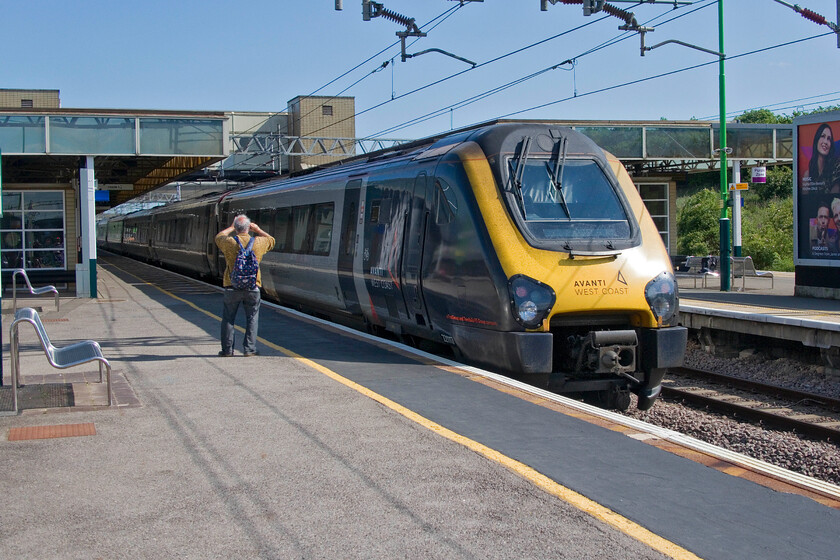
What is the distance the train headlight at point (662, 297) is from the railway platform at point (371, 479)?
71.5 inches

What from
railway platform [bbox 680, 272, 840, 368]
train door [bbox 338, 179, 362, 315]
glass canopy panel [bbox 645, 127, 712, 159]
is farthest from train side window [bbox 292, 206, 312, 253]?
glass canopy panel [bbox 645, 127, 712, 159]

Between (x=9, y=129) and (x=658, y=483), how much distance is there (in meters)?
18.2

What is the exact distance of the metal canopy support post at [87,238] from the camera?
19.8 m

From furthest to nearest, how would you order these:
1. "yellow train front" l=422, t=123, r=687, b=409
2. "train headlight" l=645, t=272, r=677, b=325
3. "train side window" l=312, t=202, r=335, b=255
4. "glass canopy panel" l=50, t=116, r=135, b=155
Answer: "glass canopy panel" l=50, t=116, r=135, b=155
"train side window" l=312, t=202, r=335, b=255
"train headlight" l=645, t=272, r=677, b=325
"yellow train front" l=422, t=123, r=687, b=409

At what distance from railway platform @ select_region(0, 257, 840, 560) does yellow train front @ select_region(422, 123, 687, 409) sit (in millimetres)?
693

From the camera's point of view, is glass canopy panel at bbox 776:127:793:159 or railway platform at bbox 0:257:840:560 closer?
railway platform at bbox 0:257:840:560

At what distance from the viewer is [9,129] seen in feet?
62.8

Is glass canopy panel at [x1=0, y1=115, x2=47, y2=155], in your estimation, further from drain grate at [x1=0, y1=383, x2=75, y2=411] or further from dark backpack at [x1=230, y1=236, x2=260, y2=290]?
drain grate at [x1=0, y1=383, x2=75, y2=411]

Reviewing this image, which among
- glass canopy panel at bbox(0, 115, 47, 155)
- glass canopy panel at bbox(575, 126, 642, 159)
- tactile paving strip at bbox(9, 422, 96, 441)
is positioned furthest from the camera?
glass canopy panel at bbox(575, 126, 642, 159)

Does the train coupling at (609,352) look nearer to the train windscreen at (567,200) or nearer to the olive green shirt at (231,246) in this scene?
the train windscreen at (567,200)

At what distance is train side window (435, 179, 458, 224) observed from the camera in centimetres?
921

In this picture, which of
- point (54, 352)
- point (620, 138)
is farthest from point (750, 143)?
point (54, 352)

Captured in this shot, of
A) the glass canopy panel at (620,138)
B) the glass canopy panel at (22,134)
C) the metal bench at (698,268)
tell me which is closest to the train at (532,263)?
the glass canopy panel at (22,134)

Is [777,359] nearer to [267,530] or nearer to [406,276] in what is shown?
[406,276]
